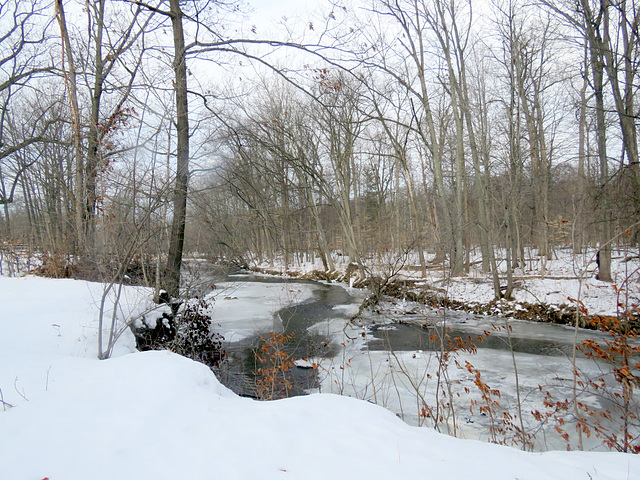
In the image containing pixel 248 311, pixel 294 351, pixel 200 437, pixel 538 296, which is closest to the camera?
pixel 200 437

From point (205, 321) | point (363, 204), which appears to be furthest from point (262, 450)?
point (363, 204)

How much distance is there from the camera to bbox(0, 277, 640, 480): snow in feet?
6.75

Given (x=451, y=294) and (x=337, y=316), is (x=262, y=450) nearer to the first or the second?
(x=337, y=316)

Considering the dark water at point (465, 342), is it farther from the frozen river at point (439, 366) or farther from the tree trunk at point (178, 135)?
the tree trunk at point (178, 135)

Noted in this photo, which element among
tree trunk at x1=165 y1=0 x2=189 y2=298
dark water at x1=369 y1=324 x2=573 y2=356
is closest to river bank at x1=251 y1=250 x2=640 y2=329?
dark water at x1=369 y1=324 x2=573 y2=356

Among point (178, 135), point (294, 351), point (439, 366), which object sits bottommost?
point (294, 351)

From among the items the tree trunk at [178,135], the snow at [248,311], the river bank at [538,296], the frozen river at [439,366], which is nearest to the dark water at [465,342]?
the frozen river at [439,366]

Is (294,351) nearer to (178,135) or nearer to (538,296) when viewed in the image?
(178,135)

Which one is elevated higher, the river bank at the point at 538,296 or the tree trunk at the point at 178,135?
the tree trunk at the point at 178,135

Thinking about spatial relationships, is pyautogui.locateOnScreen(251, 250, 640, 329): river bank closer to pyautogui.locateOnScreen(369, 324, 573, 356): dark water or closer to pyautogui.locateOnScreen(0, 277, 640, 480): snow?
pyautogui.locateOnScreen(369, 324, 573, 356): dark water

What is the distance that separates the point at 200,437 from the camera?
2393 millimetres

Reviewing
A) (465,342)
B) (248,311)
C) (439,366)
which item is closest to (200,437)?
(439,366)

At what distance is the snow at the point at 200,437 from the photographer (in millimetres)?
2057

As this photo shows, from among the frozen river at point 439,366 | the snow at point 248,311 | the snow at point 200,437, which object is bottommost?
the frozen river at point 439,366
